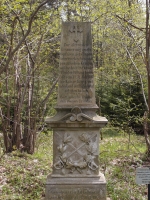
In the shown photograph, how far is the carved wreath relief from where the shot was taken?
481 centimetres

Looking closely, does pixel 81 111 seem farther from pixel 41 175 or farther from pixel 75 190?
pixel 41 175

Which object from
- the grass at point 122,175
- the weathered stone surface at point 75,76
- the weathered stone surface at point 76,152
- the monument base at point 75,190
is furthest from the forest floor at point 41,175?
the weathered stone surface at point 75,76

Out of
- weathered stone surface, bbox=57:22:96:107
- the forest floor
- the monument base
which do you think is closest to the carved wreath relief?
the monument base

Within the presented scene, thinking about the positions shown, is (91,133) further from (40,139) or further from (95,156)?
(40,139)

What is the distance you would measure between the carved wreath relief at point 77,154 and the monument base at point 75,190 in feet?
0.68

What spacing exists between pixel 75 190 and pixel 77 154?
2.10 ft

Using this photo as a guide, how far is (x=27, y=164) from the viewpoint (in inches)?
272

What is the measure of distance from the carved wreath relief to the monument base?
0.21 metres

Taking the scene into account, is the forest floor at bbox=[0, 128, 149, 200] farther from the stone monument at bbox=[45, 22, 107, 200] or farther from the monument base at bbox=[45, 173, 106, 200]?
the stone monument at bbox=[45, 22, 107, 200]

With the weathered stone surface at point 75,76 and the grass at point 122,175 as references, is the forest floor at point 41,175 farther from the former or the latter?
the weathered stone surface at point 75,76

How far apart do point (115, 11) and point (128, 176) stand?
15.5 feet

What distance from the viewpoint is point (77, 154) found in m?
4.83

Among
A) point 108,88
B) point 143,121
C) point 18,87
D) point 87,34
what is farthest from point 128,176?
point 108,88

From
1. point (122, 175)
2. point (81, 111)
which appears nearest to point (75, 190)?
point (81, 111)
